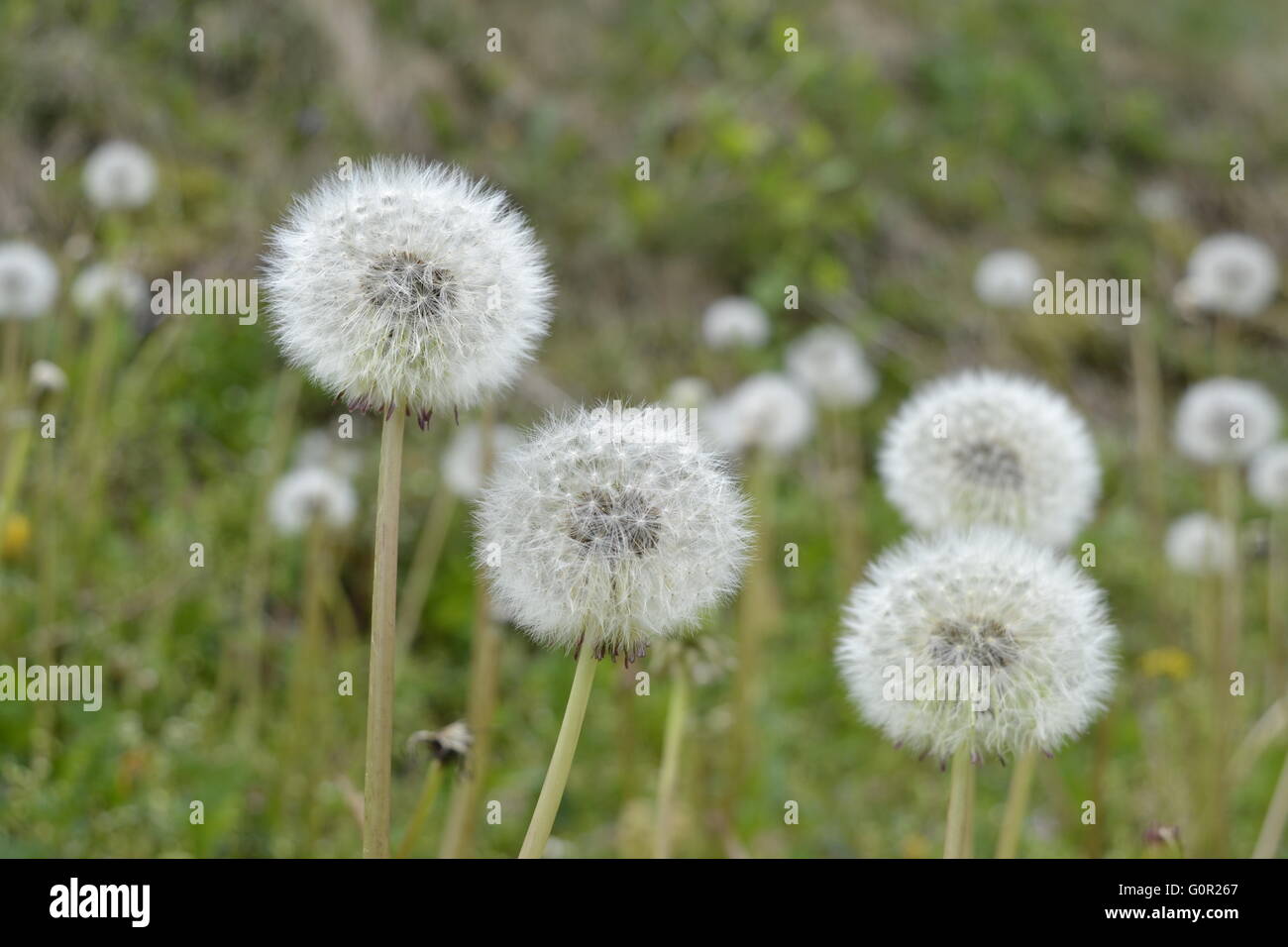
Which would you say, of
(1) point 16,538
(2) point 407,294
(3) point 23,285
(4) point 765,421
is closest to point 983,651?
(2) point 407,294

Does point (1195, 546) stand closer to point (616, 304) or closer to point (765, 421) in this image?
point (765, 421)

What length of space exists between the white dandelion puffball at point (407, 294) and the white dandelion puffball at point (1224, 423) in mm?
3125

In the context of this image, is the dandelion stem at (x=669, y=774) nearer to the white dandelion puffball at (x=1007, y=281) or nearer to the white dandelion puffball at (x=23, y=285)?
the white dandelion puffball at (x=23, y=285)

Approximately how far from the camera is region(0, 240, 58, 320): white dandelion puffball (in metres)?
3.79

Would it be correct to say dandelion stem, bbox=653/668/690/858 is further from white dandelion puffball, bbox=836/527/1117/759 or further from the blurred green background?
the blurred green background

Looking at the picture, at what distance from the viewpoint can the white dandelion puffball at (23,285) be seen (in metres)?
3.79

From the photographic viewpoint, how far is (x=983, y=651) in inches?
69.4

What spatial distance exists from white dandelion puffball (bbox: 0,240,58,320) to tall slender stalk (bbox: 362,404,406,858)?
2849 mm

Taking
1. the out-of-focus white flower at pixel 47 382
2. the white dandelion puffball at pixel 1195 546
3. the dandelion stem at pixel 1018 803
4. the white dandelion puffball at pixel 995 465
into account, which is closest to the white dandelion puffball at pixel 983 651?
the dandelion stem at pixel 1018 803

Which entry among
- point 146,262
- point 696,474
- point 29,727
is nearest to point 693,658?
point 696,474

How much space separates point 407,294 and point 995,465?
1.34 metres

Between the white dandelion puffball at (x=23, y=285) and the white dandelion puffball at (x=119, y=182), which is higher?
the white dandelion puffball at (x=119, y=182)

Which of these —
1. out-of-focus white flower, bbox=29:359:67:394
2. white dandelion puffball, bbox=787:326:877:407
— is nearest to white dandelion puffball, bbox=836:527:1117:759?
out-of-focus white flower, bbox=29:359:67:394

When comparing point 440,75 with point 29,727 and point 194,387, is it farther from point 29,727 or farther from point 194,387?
point 29,727
